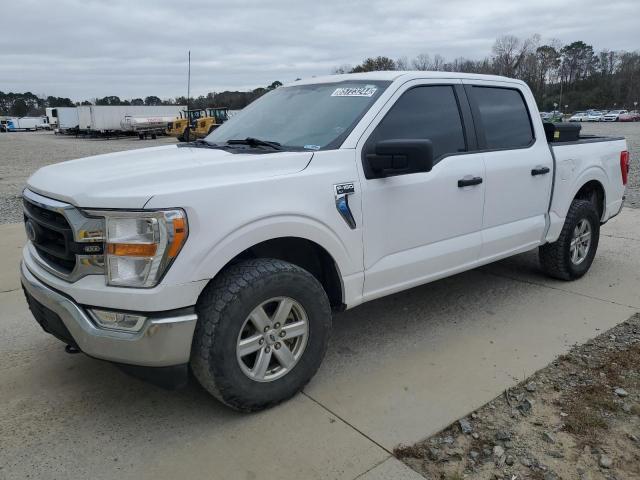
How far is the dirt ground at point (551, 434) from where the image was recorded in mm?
2617

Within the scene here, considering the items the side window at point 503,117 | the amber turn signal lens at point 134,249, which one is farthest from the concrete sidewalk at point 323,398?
the side window at point 503,117

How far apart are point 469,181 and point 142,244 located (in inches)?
94.5

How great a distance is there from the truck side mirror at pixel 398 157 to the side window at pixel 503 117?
4.33 feet

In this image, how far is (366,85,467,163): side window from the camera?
145 inches

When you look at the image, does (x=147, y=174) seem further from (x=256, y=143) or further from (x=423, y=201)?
(x=423, y=201)

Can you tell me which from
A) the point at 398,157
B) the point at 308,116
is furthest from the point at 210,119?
the point at 398,157

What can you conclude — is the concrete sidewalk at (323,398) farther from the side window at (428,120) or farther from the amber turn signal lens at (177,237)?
the side window at (428,120)

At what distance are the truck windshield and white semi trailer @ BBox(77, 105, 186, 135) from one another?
5026cm

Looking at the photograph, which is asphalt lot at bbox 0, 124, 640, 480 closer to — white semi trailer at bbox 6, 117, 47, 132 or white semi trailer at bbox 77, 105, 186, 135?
white semi trailer at bbox 77, 105, 186, 135

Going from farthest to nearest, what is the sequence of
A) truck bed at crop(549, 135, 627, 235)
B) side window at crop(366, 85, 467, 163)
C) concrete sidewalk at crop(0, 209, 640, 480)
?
truck bed at crop(549, 135, 627, 235)
side window at crop(366, 85, 467, 163)
concrete sidewalk at crop(0, 209, 640, 480)

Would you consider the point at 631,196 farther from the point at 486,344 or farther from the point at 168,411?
the point at 168,411

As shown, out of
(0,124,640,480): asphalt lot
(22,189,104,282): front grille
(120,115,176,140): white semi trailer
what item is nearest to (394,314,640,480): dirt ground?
(0,124,640,480): asphalt lot

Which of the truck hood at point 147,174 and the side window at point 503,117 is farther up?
the side window at point 503,117

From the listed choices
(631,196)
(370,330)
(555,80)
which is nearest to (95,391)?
(370,330)
